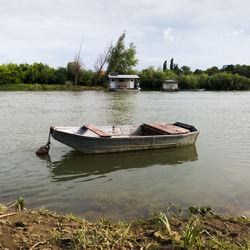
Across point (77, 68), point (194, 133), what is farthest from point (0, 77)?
point (194, 133)

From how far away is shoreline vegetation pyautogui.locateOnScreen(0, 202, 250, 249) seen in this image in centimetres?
293

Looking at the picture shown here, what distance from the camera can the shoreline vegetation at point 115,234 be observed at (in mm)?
2926

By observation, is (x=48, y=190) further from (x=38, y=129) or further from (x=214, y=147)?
(x=38, y=129)

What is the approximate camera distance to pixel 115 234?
128 inches

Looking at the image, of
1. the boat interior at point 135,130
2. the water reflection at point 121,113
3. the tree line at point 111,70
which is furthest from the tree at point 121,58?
the boat interior at point 135,130

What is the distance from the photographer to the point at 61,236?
10.0 feet

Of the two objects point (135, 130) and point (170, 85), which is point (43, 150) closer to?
point (135, 130)

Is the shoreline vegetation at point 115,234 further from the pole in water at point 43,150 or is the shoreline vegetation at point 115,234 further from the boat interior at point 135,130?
the boat interior at point 135,130

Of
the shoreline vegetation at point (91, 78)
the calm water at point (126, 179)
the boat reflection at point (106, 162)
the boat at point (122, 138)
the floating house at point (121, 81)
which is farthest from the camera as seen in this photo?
the shoreline vegetation at point (91, 78)

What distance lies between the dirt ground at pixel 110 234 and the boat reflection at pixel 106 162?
2629 mm

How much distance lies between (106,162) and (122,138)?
973 millimetres

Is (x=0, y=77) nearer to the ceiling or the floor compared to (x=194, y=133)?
nearer to the ceiling

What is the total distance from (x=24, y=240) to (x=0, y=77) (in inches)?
2686

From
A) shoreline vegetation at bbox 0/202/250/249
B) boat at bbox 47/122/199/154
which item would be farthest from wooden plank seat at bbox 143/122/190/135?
shoreline vegetation at bbox 0/202/250/249
